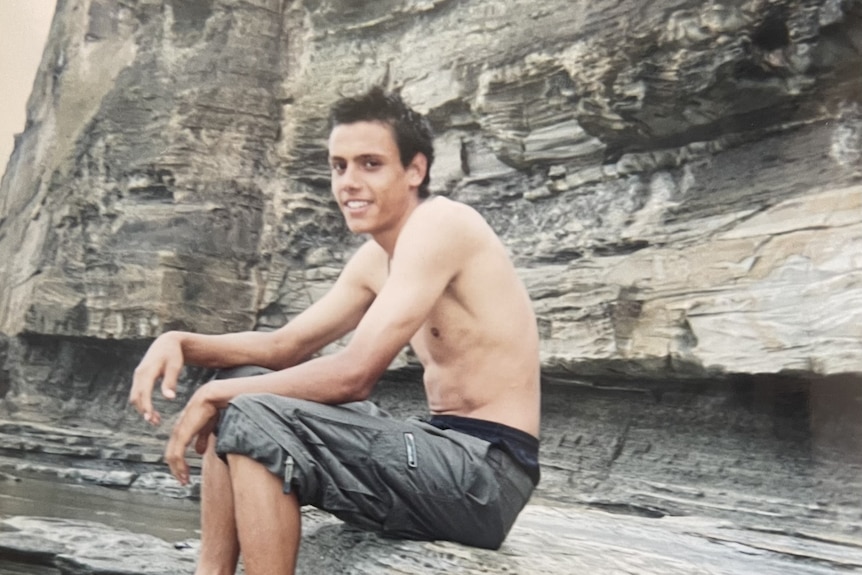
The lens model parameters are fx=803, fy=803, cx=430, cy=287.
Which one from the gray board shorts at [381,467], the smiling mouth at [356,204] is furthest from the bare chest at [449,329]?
the smiling mouth at [356,204]

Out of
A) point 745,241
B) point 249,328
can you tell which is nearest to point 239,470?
point 745,241

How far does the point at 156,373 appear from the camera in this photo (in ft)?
3.35

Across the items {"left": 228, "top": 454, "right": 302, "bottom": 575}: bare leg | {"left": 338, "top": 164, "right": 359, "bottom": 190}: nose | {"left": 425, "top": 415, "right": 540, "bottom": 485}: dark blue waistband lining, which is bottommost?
{"left": 228, "top": 454, "right": 302, "bottom": 575}: bare leg

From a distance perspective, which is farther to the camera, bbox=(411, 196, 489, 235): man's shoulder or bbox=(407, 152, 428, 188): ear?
bbox=(407, 152, 428, 188): ear

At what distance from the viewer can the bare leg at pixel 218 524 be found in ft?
3.13

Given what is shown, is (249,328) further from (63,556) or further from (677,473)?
(677,473)

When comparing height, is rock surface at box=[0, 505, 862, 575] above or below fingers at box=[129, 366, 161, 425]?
below

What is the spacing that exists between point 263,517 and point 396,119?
61 centimetres

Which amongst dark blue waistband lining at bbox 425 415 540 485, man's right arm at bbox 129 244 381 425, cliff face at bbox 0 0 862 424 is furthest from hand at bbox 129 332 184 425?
cliff face at bbox 0 0 862 424

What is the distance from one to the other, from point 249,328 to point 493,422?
167 cm

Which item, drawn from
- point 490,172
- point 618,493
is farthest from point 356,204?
point 490,172

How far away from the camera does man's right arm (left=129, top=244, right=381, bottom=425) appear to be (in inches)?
40.1

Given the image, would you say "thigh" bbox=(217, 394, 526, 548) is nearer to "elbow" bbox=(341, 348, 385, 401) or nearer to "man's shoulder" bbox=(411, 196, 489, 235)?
"elbow" bbox=(341, 348, 385, 401)

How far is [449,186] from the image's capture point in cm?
230
